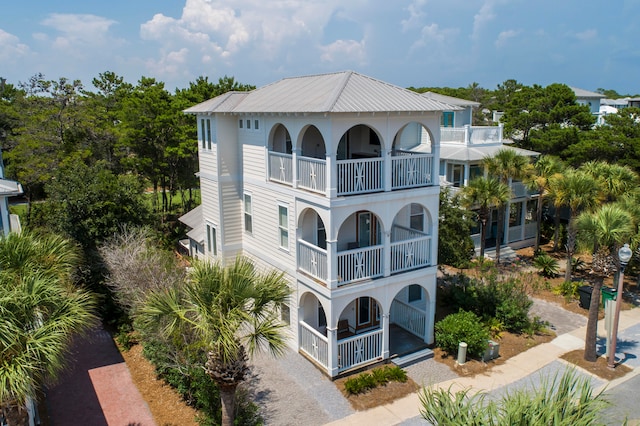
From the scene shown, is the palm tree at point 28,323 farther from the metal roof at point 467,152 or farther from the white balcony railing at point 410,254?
the metal roof at point 467,152

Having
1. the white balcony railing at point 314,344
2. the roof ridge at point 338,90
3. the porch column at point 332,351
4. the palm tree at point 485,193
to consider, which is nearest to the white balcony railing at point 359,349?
the porch column at point 332,351

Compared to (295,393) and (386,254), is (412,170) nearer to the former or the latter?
(386,254)

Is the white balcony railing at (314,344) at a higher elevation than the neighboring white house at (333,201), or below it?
below

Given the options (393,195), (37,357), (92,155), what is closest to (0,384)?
(37,357)

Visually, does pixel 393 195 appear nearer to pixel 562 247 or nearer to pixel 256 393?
pixel 256 393

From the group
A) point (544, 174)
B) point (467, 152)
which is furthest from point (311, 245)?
point (544, 174)
